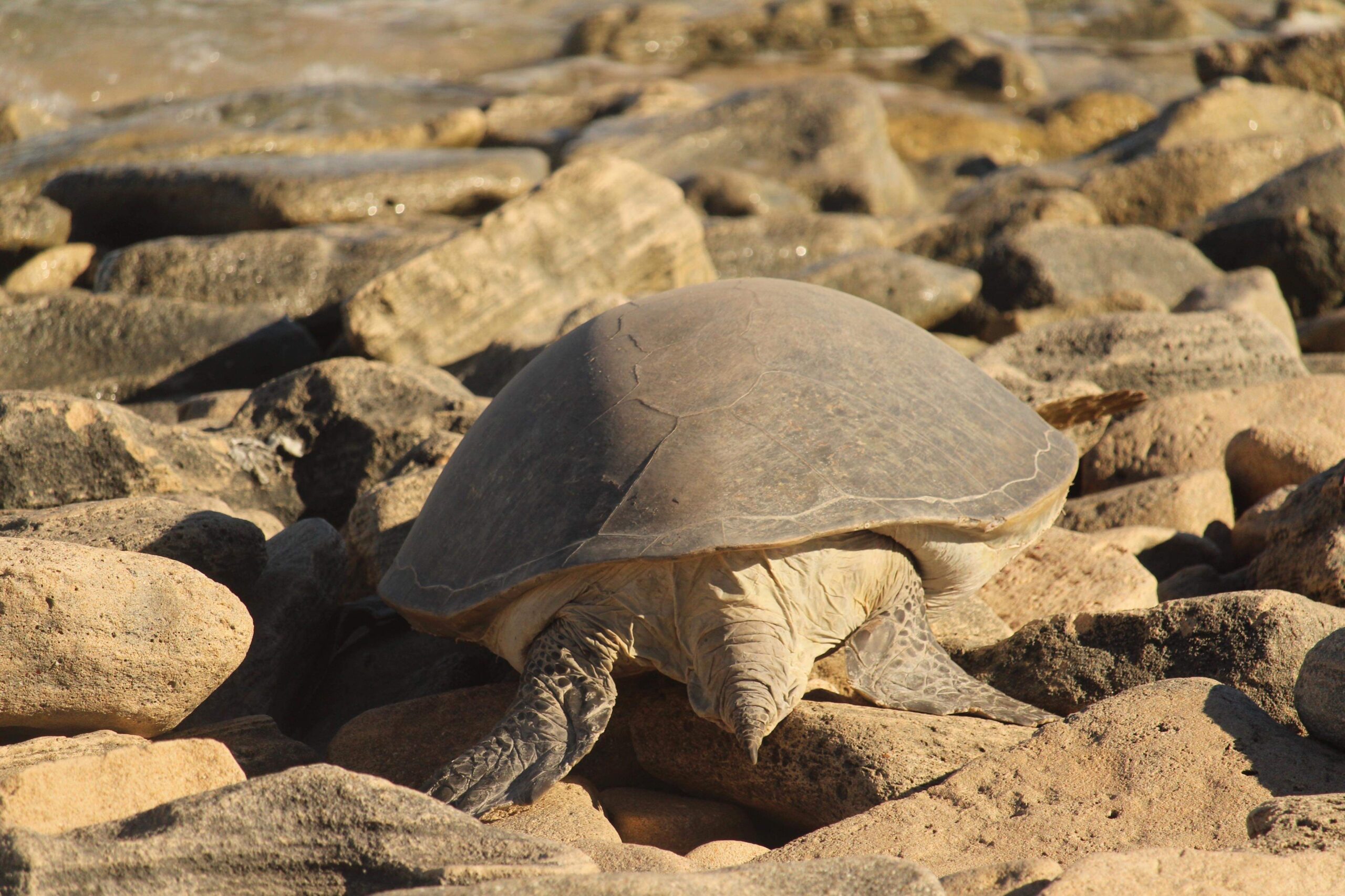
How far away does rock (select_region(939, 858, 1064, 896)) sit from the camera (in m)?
1.75

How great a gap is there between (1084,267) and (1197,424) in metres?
2.21

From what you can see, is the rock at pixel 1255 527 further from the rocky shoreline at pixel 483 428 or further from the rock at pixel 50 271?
the rock at pixel 50 271

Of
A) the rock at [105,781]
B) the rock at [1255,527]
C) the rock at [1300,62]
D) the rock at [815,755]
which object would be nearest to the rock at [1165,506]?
the rock at [1255,527]

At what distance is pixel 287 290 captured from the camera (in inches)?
254

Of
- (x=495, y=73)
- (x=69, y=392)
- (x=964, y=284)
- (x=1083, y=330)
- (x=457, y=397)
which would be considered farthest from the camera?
(x=495, y=73)

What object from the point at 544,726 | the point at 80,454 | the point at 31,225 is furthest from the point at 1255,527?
the point at 31,225

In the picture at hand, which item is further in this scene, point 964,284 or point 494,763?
point 964,284

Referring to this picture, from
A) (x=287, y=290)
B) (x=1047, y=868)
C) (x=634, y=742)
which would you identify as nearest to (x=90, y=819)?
(x=634, y=742)

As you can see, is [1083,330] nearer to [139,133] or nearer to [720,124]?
[720,124]

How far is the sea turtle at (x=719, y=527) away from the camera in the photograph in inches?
97.0

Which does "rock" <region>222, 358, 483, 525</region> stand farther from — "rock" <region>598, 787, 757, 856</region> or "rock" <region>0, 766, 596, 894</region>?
"rock" <region>0, 766, 596, 894</region>

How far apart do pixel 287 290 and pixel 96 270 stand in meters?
1.33

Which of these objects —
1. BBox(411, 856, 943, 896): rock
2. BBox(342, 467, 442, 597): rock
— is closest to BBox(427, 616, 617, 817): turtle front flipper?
BBox(411, 856, 943, 896): rock

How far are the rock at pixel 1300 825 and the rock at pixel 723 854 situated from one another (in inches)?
33.4
